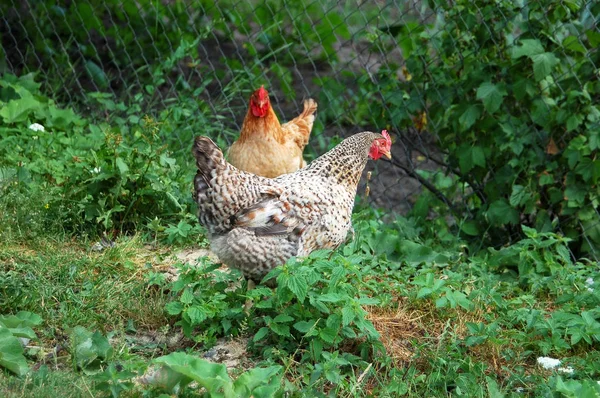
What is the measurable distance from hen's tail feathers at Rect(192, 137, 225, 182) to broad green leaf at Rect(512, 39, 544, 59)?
2030 mm

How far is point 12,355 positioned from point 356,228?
2.21 m

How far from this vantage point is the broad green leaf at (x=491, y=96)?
546cm

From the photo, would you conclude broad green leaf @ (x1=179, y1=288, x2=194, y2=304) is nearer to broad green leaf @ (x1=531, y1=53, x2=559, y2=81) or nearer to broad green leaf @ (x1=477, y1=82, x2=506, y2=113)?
broad green leaf @ (x1=477, y1=82, x2=506, y2=113)

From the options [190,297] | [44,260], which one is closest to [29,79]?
[44,260]

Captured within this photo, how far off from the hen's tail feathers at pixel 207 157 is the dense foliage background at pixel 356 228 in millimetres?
491

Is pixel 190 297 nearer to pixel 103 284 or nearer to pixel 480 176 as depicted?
pixel 103 284

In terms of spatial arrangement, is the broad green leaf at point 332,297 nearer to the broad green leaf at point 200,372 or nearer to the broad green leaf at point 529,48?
the broad green leaf at point 200,372

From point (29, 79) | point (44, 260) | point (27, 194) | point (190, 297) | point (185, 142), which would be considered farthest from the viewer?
point (29, 79)

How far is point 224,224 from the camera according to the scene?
14.3 feet

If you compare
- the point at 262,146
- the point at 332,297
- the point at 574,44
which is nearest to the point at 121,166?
the point at 262,146

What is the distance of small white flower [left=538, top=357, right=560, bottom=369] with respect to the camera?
3.98 metres

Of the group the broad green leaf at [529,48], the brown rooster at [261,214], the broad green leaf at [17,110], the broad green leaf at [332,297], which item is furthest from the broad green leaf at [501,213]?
the broad green leaf at [17,110]

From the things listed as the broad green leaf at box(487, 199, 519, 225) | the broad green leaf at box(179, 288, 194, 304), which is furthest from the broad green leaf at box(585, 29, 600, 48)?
the broad green leaf at box(179, 288, 194, 304)

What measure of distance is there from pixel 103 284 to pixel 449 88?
2.61 meters
